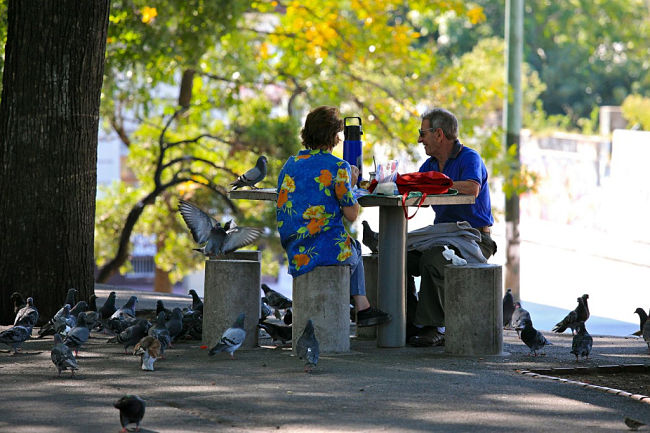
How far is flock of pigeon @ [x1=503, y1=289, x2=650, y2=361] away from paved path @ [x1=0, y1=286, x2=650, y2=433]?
0.12 meters

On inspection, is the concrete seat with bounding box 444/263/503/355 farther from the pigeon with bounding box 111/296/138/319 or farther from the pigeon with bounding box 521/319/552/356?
the pigeon with bounding box 111/296/138/319

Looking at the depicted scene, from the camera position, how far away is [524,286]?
1096 inches

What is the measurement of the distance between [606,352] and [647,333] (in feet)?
1.13

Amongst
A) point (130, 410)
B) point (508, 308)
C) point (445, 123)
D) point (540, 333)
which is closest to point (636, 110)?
point (508, 308)

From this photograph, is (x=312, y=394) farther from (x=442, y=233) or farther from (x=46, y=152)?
(x=46, y=152)

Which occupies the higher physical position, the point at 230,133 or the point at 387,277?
the point at 230,133

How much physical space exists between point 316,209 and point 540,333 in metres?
2.04

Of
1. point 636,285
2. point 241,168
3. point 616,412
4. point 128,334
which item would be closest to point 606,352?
point 616,412

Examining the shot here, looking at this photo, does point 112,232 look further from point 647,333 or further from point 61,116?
point 647,333

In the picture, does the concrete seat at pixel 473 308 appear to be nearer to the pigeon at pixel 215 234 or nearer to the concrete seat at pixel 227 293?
the concrete seat at pixel 227 293

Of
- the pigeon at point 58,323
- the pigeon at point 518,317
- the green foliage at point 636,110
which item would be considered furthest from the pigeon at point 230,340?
the green foliage at point 636,110

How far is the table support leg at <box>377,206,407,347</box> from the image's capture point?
8422mm

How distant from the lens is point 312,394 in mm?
6621

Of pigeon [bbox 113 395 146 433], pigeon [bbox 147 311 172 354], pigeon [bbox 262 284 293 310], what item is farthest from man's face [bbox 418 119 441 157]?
pigeon [bbox 113 395 146 433]
